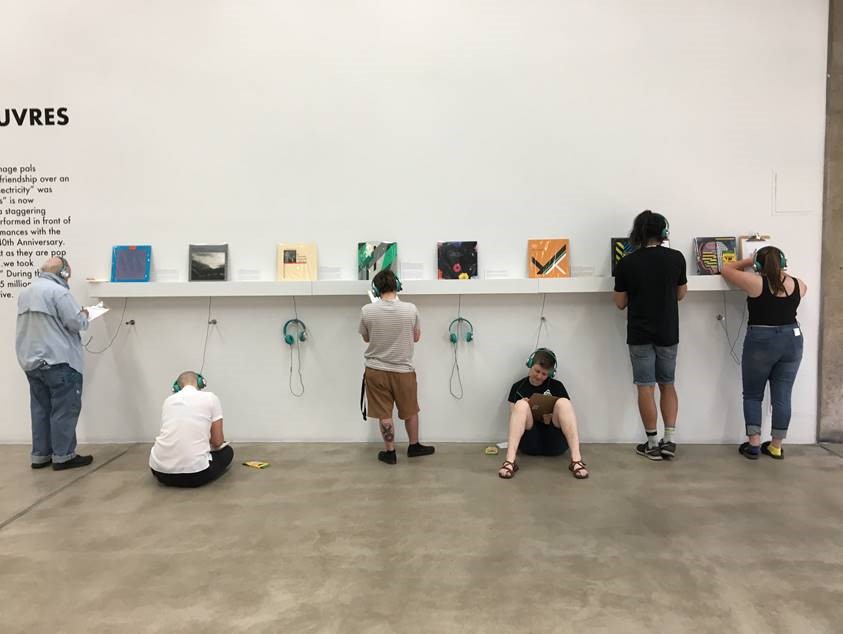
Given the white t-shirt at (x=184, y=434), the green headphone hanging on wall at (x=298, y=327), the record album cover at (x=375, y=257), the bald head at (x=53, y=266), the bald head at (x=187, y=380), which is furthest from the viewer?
the green headphone hanging on wall at (x=298, y=327)

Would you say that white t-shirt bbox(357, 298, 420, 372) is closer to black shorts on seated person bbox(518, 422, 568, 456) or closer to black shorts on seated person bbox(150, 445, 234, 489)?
black shorts on seated person bbox(518, 422, 568, 456)

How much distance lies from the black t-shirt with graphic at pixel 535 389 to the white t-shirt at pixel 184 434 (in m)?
2.22

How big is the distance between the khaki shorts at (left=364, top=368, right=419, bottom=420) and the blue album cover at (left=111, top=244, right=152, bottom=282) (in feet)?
7.01

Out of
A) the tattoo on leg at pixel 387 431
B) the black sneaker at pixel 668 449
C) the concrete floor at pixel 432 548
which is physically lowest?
the concrete floor at pixel 432 548

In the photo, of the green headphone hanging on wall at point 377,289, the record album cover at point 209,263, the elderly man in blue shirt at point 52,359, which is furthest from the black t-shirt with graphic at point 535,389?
the elderly man in blue shirt at point 52,359

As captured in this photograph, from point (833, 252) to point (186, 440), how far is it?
504 centimetres

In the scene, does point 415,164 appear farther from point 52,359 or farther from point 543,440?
point 52,359

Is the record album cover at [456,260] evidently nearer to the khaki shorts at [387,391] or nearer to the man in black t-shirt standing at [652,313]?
the khaki shorts at [387,391]

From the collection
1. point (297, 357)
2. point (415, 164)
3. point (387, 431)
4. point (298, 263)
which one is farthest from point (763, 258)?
point (297, 357)

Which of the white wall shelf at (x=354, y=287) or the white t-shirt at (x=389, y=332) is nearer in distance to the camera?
the white t-shirt at (x=389, y=332)

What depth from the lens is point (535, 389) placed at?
12.6 ft

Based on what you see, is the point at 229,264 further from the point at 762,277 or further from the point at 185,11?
A: the point at 762,277

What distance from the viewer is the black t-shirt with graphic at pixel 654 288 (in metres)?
3.67

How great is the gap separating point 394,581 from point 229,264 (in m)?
2.97
